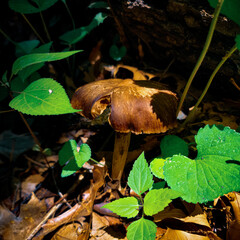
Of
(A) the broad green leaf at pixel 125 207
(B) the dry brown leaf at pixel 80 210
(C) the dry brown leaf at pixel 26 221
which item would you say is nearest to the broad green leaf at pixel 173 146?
(A) the broad green leaf at pixel 125 207

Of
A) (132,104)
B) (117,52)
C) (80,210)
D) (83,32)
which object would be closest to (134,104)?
(132,104)

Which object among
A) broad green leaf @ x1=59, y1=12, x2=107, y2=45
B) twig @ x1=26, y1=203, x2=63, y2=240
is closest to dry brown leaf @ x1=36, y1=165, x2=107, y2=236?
twig @ x1=26, y1=203, x2=63, y2=240

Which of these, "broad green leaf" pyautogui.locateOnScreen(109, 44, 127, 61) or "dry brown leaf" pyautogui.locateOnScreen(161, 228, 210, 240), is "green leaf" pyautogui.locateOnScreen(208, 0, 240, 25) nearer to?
"dry brown leaf" pyautogui.locateOnScreen(161, 228, 210, 240)

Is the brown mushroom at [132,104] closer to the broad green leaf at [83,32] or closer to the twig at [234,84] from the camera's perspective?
the twig at [234,84]

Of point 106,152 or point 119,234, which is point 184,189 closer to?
point 119,234

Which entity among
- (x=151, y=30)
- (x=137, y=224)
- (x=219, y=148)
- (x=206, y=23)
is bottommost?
(x=137, y=224)

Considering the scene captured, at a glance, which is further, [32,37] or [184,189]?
[32,37]

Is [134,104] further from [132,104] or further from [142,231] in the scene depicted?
[142,231]

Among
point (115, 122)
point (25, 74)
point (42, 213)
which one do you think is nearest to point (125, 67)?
point (25, 74)
